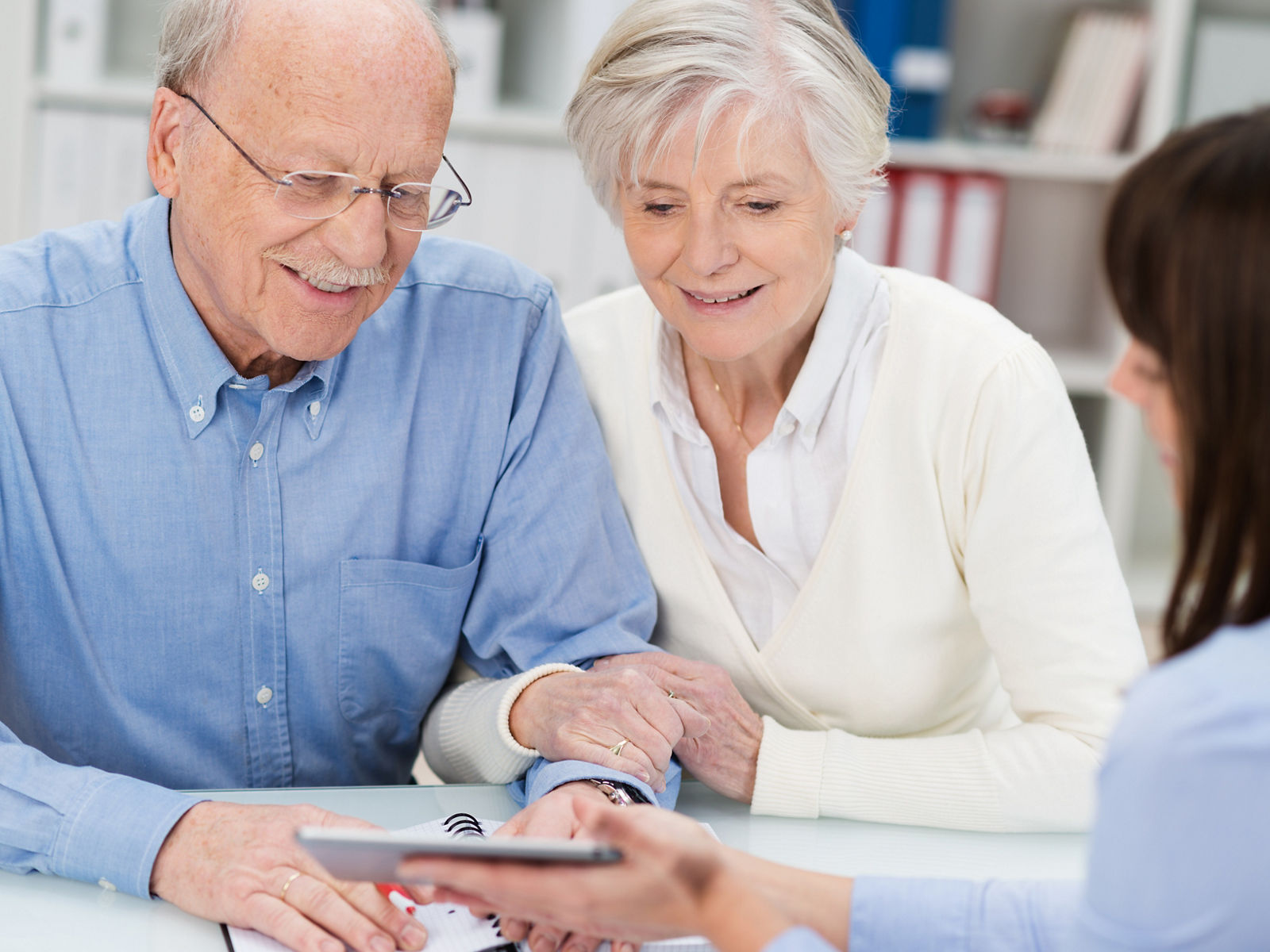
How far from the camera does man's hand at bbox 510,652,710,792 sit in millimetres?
1280

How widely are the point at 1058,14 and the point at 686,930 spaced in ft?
9.71

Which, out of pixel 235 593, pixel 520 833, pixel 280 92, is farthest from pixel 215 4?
pixel 520 833

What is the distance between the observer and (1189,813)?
0.73 metres

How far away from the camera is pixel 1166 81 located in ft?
10.2

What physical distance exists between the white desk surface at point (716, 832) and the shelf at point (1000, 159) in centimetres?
204

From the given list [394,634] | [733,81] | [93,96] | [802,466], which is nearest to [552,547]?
[394,634]

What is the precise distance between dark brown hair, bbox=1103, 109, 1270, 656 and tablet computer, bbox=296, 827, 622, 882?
1.32 feet

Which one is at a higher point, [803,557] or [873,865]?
[803,557]

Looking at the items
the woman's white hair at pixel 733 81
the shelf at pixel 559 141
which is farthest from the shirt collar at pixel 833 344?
the shelf at pixel 559 141

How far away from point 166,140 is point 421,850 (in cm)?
83

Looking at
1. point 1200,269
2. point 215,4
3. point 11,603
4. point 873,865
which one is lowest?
point 873,865

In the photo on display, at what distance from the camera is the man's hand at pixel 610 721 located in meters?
1.28

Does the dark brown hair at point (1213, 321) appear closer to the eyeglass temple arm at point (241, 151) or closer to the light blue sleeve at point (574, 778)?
the light blue sleeve at point (574, 778)

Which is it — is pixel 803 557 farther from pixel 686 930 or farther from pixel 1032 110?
pixel 1032 110
